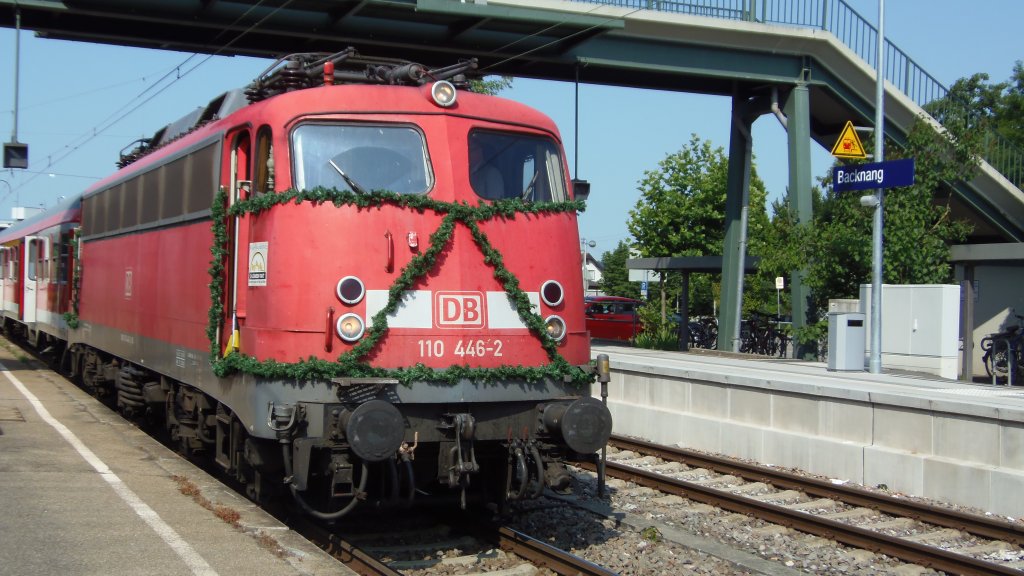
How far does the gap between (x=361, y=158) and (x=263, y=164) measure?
0.77 meters

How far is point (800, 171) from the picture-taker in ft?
74.8

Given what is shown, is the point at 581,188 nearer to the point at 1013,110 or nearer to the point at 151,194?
the point at 151,194

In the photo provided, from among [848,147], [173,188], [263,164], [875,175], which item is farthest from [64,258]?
[848,147]

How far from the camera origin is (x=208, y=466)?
444 inches

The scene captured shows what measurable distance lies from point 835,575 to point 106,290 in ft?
30.9

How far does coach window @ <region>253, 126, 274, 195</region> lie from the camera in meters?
7.52

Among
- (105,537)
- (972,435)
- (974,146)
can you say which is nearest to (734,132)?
(974,146)

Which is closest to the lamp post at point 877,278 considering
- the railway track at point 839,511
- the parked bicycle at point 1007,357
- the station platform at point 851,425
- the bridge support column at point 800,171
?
the station platform at point 851,425

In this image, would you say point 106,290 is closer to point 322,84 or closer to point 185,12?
point 322,84

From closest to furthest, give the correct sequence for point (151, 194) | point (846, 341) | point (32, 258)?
1. point (151, 194)
2. point (846, 341)
3. point (32, 258)

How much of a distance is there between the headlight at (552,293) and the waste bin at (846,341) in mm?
10600

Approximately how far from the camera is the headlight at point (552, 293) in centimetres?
770

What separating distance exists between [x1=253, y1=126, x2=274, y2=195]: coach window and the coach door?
1357cm

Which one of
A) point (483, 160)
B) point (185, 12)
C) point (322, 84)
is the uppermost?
point (185, 12)
